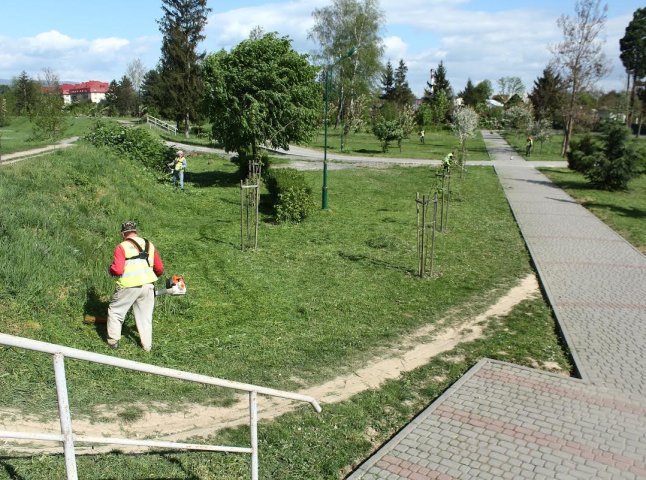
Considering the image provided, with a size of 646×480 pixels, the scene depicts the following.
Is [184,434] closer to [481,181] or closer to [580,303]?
[580,303]

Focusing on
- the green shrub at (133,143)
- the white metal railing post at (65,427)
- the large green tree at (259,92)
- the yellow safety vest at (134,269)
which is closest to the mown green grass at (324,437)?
the white metal railing post at (65,427)

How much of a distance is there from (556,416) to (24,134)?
127 ft

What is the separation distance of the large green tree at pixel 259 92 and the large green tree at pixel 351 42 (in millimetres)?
27826

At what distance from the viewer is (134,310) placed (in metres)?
7.12

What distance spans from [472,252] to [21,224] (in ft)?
31.8

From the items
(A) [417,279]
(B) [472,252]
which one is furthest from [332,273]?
(B) [472,252]

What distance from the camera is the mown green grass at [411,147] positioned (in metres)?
39.9

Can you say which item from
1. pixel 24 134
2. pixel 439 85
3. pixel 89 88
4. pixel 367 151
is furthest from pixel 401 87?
pixel 89 88

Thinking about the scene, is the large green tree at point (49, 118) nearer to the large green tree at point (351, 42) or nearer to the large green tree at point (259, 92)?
the large green tree at point (259, 92)

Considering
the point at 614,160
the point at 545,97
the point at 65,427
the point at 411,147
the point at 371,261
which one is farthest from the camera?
the point at 545,97

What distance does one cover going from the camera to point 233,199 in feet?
63.0

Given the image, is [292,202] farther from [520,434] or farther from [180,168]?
[520,434]

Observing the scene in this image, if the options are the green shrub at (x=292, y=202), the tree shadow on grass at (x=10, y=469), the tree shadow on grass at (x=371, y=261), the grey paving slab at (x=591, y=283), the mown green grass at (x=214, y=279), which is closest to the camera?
the tree shadow on grass at (x=10, y=469)

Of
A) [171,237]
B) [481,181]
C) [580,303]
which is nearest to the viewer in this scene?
[580,303]
